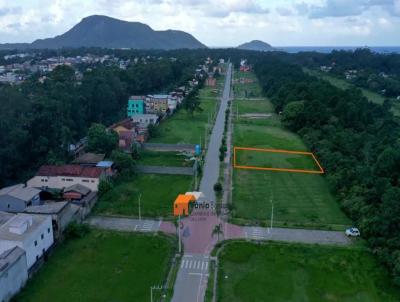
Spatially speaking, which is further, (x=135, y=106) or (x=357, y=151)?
(x=135, y=106)

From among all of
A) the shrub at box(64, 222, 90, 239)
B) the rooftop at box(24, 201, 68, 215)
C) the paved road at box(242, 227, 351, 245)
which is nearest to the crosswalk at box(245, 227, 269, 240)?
the paved road at box(242, 227, 351, 245)

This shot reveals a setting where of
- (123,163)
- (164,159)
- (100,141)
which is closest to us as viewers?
(123,163)

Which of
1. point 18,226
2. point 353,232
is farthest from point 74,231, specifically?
point 353,232

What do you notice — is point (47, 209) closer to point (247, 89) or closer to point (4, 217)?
point (4, 217)

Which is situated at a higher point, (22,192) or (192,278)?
(22,192)

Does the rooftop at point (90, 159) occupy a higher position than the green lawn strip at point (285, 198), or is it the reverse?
the rooftop at point (90, 159)

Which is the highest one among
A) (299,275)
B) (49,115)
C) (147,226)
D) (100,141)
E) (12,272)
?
(49,115)

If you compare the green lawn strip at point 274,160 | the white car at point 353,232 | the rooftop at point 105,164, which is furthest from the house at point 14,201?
the white car at point 353,232

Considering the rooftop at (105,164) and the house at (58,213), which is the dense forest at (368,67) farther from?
the house at (58,213)
